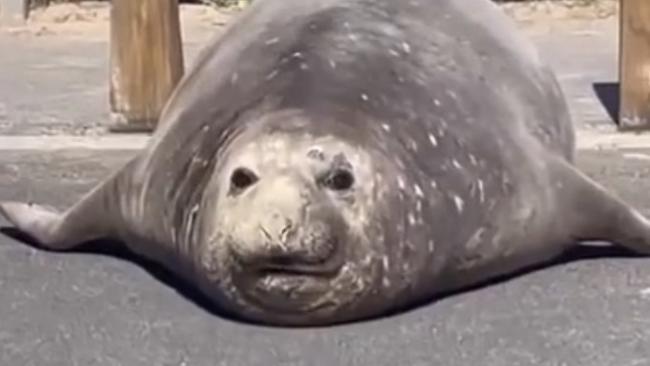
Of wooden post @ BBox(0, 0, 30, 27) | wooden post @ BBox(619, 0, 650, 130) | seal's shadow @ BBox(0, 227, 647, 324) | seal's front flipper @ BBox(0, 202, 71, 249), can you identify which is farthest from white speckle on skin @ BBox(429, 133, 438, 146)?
wooden post @ BBox(0, 0, 30, 27)

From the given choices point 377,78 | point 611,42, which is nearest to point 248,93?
point 377,78

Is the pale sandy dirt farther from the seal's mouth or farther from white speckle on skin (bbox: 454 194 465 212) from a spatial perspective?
the seal's mouth

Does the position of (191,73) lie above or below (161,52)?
above

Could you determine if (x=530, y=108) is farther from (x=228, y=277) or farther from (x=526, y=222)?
(x=228, y=277)

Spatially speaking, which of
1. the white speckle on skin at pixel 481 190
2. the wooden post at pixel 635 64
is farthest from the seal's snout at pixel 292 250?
the wooden post at pixel 635 64

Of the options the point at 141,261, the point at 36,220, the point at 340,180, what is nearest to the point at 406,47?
the point at 340,180

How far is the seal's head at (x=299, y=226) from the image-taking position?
4223mm

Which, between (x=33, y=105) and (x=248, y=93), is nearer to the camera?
(x=248, y=93)

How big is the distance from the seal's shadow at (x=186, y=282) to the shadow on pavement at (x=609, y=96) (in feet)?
6.57

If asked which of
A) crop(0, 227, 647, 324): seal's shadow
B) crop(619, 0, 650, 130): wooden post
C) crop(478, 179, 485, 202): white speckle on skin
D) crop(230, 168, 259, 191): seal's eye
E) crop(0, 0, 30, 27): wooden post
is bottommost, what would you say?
crop(0, 0, 30, 27): wooden post

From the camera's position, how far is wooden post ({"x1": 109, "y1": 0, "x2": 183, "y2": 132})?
7.05 m

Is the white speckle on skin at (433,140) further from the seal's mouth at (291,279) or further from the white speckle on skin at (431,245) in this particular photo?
the seal's mouth at (291,279)

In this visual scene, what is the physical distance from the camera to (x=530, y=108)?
5152 millimetres

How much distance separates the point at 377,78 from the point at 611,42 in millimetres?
5020
